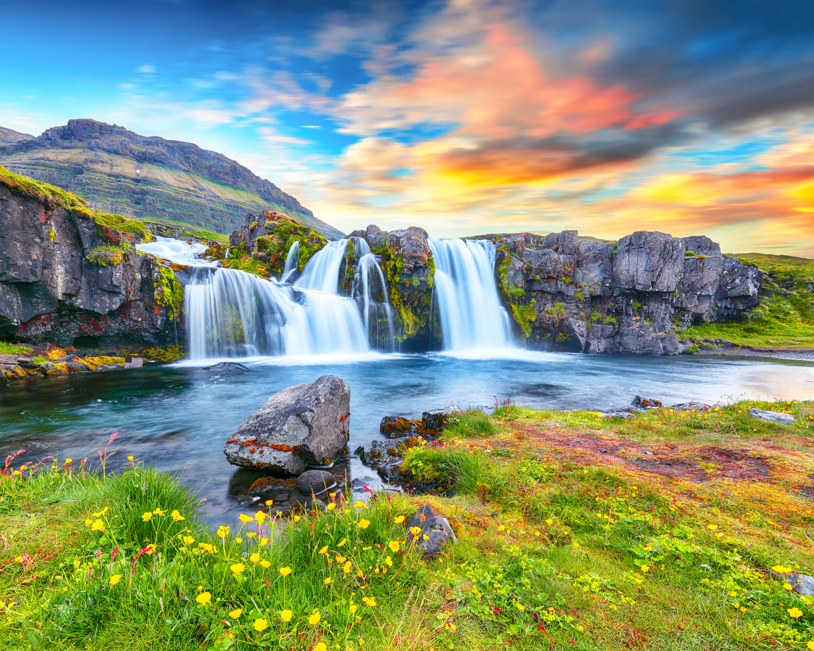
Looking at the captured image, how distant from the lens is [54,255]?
69.1 feet

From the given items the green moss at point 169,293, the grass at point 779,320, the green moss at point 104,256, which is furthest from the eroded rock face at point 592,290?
the green moss at point 104,256

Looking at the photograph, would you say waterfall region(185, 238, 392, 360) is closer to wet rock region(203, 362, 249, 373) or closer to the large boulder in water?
wet rock region(203, 362, 249, 373)

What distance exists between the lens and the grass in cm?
4683

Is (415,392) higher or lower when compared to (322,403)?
lower

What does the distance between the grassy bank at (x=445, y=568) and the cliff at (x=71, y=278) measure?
22651 mm

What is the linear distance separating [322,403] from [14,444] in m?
10.0

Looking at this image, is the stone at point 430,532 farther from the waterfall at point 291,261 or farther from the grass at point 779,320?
the grass at point 779,320

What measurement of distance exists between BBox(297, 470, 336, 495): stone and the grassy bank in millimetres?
3101

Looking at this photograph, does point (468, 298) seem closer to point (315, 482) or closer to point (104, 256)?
point (104, 256)

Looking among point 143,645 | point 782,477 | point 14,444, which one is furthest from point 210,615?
point 14,444

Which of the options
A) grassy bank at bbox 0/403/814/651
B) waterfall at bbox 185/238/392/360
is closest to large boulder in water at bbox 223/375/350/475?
grassy bank at bbox 0/403/814/651

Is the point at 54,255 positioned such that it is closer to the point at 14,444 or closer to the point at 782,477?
the point at 14,444

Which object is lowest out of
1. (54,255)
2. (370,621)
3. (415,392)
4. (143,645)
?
(415,392)

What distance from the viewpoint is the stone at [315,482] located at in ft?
25.4
